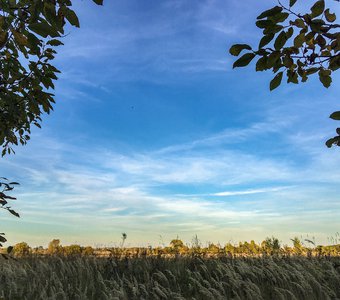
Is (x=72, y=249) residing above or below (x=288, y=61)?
below

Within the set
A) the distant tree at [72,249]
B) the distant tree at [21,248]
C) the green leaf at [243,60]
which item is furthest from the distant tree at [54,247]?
the green leaf at [243,60]

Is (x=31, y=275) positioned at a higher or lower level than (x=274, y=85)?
lower

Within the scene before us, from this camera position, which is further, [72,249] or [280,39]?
[72,249]

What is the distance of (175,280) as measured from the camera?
694cm

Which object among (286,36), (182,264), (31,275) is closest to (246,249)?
(182,264)

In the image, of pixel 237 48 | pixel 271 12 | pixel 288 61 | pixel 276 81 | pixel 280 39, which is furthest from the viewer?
pixel 288 61

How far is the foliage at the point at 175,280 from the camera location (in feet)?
18.7

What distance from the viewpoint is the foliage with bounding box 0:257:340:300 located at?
571cm

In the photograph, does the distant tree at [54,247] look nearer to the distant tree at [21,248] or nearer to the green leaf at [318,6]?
the distant tree at [21,248]

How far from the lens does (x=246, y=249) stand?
12.0 meters

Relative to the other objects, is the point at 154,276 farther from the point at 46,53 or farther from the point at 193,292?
the point at 46,53

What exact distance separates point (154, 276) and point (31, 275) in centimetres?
244

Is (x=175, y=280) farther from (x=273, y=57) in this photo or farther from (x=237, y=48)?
(x=237, y=48)

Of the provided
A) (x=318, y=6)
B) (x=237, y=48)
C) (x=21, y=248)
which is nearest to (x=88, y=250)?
(x=21, y=248)
